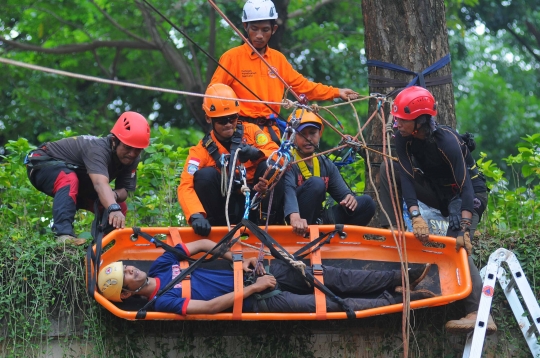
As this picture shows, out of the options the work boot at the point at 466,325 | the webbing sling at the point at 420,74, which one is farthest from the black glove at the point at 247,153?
the work boot at the point at 466,325

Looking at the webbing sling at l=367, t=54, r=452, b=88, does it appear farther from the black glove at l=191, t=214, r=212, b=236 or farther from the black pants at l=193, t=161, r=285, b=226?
the black glove at l=191, t=214, r=212, b=236

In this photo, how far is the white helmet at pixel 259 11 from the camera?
7359mm

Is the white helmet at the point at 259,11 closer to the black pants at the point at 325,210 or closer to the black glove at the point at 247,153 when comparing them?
the black glove at the point at 247,153

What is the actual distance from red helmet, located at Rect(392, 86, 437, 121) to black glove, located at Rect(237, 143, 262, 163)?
3.75 feet

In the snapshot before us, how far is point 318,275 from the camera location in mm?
6402

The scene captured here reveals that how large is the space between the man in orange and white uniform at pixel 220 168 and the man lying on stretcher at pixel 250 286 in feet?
1.36

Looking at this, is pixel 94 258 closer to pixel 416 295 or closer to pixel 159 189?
pixel 416 295

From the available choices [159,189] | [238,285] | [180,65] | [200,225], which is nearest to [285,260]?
[238,285]

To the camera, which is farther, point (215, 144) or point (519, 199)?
point (519, 199)

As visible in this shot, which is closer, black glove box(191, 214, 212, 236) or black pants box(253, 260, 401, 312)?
black pants box(253, 260, 401, 312)

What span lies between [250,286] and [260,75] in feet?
7.01

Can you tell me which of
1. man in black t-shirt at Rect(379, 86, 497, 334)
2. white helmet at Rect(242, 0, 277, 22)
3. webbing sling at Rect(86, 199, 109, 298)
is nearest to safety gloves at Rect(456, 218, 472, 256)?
man in black t-shirt at Rect(379, 86, 497, 334)

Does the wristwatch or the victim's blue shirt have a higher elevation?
the wristwatch

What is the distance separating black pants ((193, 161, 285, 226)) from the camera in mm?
6809
